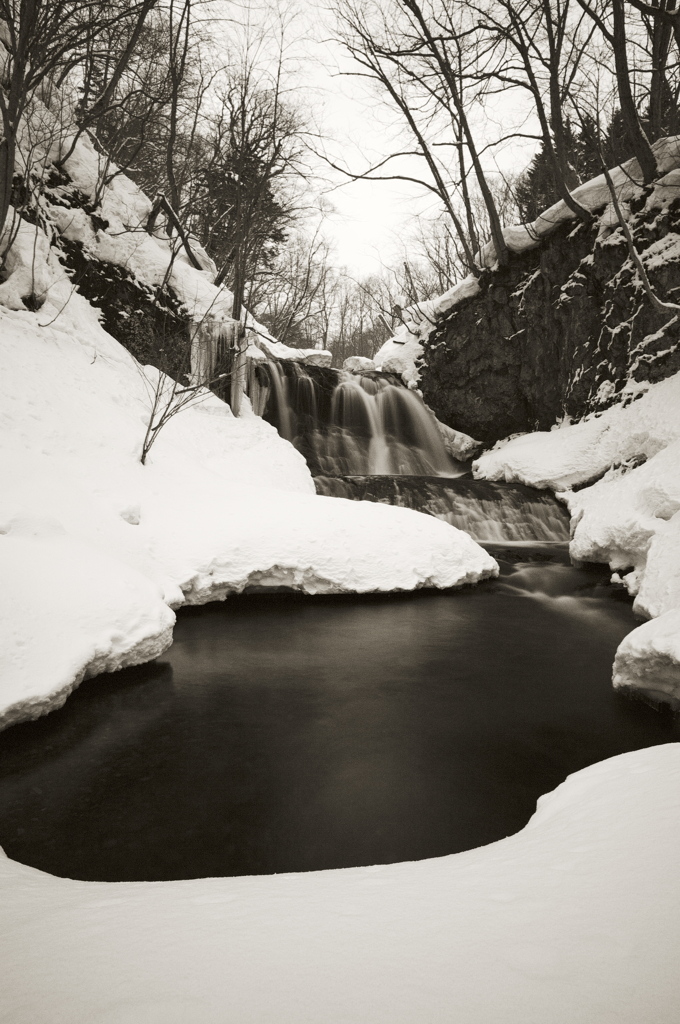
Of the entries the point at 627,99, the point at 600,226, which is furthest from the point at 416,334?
the point at 627,99

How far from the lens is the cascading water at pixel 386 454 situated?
10562mm

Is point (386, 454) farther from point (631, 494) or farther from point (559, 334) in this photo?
point (631, 494)

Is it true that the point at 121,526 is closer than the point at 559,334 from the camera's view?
Yes

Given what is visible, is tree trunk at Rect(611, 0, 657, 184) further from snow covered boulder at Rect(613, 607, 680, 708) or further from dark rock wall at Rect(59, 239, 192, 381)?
snow covered boulder at Rect(613, 607, 680, 708)

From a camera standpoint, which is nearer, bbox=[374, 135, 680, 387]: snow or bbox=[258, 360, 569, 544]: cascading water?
bbox=[258, 360, 569, 544]: cascading water

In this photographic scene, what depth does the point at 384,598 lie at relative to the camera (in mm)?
6824

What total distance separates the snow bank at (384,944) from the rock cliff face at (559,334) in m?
12.7

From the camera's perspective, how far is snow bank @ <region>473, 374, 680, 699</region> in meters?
3.98

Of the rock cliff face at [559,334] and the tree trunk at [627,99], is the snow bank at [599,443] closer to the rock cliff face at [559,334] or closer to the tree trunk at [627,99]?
the rock cliff face at [559,334]

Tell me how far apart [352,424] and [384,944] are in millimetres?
13819

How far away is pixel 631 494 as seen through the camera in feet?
25.2

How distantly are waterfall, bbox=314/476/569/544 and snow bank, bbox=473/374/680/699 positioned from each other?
0.67 metres

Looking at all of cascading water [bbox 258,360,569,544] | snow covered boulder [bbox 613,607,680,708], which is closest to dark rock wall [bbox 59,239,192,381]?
cascading water [bbox 258,360,569,544]

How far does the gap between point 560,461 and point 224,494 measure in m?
7.97
